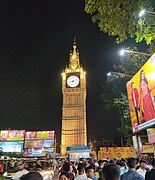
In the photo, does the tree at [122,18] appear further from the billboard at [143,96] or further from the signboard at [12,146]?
the signboard at [12,146]

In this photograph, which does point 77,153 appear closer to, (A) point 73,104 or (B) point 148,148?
(B) point 148,148

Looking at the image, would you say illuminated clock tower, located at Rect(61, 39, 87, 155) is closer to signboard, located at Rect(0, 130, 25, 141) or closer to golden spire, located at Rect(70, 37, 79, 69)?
golden spire, located at Rect(70, 37, 79, 69)

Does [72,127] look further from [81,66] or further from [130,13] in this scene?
[130,13]

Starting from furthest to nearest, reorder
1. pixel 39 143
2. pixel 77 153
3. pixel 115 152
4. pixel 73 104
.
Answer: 1. pixel 73 104
2. pixel 39 143
3. pixel 77 153
4. pixel 115 152

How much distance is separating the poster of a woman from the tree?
11.3 feet

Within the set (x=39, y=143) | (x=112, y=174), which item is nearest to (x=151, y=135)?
(x=112, y=174)

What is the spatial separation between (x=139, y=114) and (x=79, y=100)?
4164 cm

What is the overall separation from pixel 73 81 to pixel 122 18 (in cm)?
4594

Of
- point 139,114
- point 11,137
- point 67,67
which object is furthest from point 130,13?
point 67,67

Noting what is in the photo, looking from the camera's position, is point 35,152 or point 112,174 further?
point 35,152

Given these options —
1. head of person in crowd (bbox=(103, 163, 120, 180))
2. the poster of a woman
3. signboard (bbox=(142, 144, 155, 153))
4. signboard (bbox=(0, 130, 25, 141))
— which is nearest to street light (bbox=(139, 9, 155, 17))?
head of person in crowd (bbox=(103, 163, 120, 180))

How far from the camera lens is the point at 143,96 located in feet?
25.5

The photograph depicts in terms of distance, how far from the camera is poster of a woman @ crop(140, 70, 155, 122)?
7.02m

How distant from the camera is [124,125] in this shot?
13258 mm
